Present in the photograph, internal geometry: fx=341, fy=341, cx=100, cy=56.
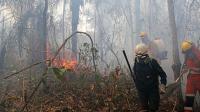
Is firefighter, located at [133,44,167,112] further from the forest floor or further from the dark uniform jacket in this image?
the forest floor

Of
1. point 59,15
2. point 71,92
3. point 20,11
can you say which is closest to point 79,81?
point 71,92

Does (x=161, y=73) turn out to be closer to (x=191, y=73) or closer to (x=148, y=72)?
(x=148, y=72)

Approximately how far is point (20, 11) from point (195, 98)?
12663 millimetres

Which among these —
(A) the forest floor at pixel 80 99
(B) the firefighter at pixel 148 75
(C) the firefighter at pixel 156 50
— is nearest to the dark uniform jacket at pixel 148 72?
(B) the firefighter at pixel 148 75

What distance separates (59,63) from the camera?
12773mm

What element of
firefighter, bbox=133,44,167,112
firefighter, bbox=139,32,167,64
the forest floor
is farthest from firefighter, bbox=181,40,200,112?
firefighter, bbox=139,32,167,64

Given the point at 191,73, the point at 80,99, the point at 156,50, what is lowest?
the point at 80,99

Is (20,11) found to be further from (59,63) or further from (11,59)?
(59,63)

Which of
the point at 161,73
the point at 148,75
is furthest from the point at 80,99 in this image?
the point at 161,73

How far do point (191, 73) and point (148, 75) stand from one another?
117 centimetres

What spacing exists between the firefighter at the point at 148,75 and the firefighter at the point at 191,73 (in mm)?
802

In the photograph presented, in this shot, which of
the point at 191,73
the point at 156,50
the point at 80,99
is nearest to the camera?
the point at 191,73

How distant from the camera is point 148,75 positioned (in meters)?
7.38

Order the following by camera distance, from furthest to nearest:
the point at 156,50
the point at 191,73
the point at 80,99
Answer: the point at 156,50 < the point at 80,99 < the point at 191,73
